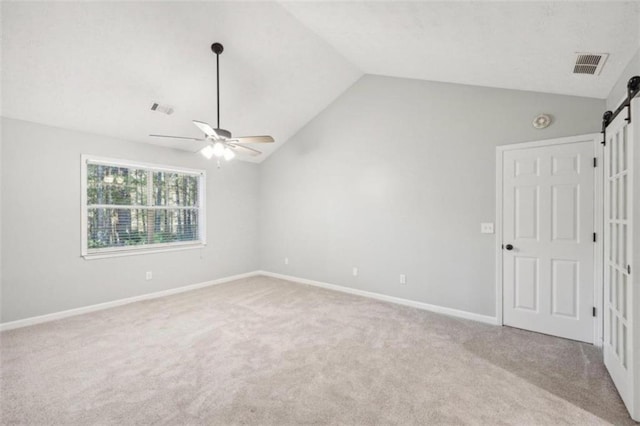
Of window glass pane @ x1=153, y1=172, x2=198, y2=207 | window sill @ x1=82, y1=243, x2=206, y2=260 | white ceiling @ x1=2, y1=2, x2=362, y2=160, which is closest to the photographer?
white ceiling @ x1=2, y1=2, x2=362, y2=160

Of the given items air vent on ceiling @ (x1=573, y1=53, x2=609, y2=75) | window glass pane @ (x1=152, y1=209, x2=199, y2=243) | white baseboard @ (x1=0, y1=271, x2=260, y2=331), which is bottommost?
white baseboard @ (x1=0, y1=271, x2=260, y2=331)

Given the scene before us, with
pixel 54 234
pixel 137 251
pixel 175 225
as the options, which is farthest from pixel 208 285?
pixel 54 234

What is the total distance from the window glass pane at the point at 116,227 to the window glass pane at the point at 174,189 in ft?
1.22

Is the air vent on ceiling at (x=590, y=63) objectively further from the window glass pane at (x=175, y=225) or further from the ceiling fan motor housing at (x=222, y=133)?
the window glass pane at (x=175, y=225)

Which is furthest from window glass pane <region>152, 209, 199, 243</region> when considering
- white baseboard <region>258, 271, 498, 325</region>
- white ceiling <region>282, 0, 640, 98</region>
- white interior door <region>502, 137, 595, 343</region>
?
white interior door <region>502, 137, 595, 343</region>

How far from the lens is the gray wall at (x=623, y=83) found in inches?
81.4

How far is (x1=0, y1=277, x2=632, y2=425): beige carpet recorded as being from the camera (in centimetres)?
195

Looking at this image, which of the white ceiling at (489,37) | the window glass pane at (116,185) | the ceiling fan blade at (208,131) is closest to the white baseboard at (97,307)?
the window glass pane at (116,185)

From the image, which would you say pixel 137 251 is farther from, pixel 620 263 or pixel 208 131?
pixel 620 263

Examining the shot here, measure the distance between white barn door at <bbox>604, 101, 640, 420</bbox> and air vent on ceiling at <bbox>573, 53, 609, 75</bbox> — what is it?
45cm

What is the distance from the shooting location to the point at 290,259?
5.79 meters

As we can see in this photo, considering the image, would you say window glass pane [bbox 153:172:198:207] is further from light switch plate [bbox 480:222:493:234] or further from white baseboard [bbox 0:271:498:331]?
light switch plate [bbox 480:222:493:234]

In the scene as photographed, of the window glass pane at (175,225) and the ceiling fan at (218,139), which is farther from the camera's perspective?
the window glass pane at (175,225)

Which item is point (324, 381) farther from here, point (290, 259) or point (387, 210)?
point (290, 259)
